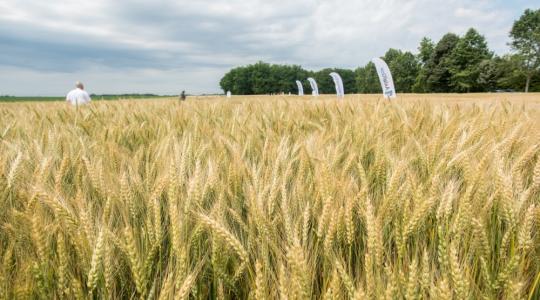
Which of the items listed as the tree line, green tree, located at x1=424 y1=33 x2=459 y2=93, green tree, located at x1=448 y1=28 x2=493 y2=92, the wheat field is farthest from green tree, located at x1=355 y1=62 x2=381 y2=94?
the wheat field

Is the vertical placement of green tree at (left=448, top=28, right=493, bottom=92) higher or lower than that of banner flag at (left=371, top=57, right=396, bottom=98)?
higher

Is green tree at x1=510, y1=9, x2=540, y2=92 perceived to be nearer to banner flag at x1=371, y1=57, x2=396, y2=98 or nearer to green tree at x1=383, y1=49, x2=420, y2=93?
green tree at x1=383, y1=49, x2=420, y2=93

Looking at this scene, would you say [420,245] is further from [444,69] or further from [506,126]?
[444,69]

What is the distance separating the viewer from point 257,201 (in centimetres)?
79

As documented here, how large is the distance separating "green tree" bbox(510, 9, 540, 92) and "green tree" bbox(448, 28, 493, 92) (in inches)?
155

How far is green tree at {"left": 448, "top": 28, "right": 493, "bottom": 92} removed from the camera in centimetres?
4272

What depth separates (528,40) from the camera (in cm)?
3797

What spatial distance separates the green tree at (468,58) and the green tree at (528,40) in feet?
12.9

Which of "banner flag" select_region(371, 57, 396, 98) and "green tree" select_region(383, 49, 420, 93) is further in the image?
"green tree" select_region(383, 49, 420, 93)

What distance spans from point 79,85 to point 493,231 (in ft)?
39.8

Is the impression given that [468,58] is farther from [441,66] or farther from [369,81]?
[369,81]

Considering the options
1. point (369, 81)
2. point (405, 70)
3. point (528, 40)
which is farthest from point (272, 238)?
point (369, 81)

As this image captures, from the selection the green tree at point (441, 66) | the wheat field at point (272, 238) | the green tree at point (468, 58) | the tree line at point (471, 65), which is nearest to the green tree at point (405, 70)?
the tree line at point (471, 65)

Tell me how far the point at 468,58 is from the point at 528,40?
21.3 ft
